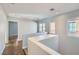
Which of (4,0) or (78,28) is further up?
(4,0)

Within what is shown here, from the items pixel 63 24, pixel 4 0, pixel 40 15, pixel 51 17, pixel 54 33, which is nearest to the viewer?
pixel 4 0

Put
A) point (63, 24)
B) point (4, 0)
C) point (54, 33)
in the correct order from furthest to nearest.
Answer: point (63, 24) → point (54, 33) → point (4, 0)

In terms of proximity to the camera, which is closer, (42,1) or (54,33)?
(42,1)

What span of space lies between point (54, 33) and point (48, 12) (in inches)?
39.5

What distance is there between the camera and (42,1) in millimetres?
1035

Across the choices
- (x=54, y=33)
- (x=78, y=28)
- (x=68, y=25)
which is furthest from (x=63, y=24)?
(x=78, y=28)

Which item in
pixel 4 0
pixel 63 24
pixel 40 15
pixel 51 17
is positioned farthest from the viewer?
pixel 63 24

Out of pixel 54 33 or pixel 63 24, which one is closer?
pixel 54 33

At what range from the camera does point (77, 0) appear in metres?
1.02

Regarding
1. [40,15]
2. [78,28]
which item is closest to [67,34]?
[78,28]

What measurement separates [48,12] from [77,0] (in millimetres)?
1607
